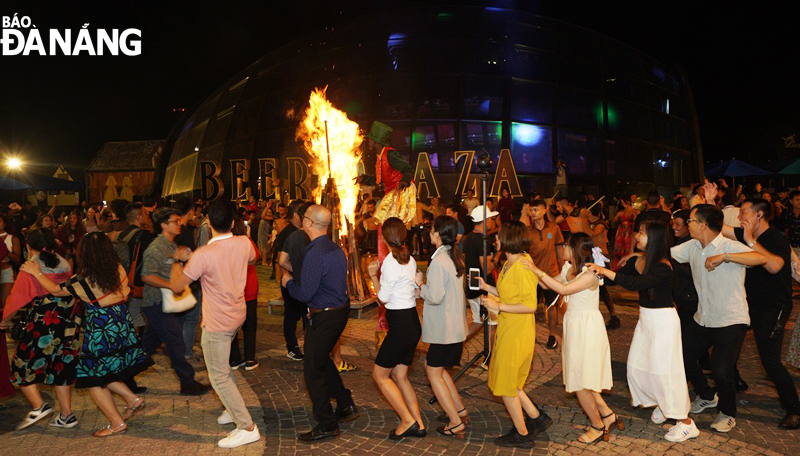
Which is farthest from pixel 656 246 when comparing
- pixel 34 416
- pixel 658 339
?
pixel 34 416

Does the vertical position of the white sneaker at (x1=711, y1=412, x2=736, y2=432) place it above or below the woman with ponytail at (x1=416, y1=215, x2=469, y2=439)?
below

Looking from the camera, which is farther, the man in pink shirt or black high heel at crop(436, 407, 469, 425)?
black high heel at crop(436, 407, 469, 425)

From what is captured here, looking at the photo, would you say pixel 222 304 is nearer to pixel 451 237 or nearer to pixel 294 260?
pixel 294 260

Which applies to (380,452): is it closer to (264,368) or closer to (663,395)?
(663,395)

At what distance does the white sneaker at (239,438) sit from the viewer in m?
4.51

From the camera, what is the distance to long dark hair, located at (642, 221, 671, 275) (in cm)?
450

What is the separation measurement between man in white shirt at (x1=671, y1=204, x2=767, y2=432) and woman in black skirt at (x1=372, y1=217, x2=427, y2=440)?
247cm

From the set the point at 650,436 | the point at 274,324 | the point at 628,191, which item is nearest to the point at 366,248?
the point at 274,324

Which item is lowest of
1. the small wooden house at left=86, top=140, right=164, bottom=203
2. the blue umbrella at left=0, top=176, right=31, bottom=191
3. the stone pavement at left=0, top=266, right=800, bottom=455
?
the stone pavement at left=0, top=266, right=800, bottom=455

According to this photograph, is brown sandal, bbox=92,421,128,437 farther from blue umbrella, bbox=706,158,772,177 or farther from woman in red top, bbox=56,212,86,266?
blue umbrella, bbox=706,158,772,177

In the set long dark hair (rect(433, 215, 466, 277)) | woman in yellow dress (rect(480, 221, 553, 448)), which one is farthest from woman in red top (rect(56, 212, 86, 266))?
woman in yellow dress (rect(480, 221, 553, 448))

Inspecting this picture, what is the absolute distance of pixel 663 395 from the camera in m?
4.48

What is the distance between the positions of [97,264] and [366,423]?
2694 mm

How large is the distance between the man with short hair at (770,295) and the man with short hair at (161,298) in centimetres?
546
